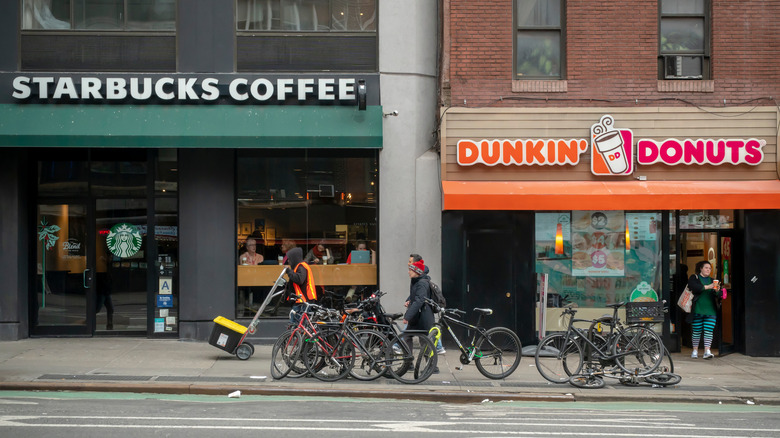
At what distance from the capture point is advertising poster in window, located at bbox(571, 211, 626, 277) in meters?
14.6

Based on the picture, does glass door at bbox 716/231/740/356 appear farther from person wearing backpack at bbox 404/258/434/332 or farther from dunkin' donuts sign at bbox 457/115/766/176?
person wearing backpack at bbox 404/258/434/332

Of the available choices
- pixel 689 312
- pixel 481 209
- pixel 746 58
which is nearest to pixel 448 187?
pixel 481 209

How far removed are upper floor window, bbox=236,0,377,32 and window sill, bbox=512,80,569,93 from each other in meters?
2.83

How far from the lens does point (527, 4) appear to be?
578 inches

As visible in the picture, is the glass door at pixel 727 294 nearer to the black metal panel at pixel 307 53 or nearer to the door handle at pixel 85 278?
the black metal panel at pixel 307 53

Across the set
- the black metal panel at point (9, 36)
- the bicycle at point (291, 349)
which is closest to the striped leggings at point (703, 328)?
the bicycle at point (291, 349)

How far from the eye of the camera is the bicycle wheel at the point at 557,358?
11133 mm

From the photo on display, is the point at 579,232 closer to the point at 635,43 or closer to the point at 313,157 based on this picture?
the point at 635,43

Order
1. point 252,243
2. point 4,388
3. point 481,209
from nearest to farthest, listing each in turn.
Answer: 1. point 4,388
2. point 481,209
3. point 252,243

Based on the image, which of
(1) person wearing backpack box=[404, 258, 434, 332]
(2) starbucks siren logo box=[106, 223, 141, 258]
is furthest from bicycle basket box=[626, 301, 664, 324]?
(2) starbucks siren logo box=[106, 223, 141, 258]

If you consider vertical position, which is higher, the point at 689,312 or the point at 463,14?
the point at 463,14

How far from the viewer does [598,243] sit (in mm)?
14664

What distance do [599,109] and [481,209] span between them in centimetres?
282

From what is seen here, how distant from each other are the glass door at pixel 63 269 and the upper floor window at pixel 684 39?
35.7ft
